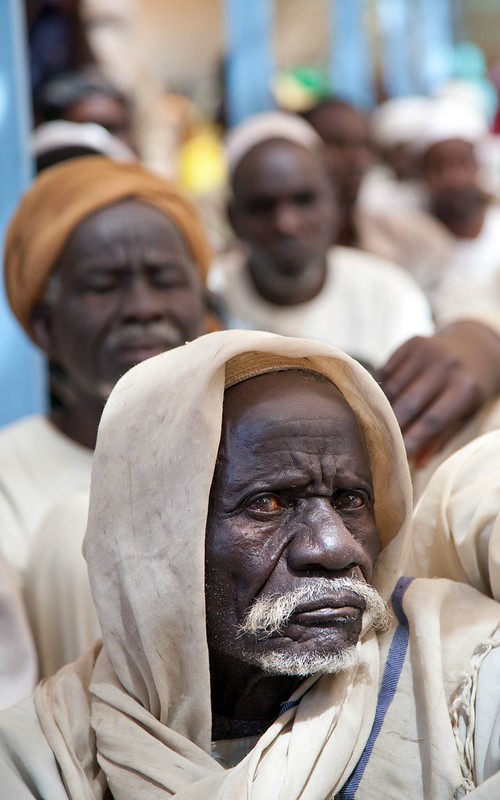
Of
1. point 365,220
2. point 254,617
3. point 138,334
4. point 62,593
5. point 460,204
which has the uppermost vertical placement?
point 254,617

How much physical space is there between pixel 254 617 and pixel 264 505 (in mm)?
209

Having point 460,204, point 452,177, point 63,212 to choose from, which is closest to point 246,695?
point 63,212

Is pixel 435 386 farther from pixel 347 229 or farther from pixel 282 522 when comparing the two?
pixel 347 229

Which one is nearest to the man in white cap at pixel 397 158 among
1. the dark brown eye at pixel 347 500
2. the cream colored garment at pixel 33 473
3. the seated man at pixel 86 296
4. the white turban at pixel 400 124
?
the white turban at pixel 400 124

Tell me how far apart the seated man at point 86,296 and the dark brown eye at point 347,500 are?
154cm

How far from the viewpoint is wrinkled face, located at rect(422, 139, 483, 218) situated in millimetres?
7914

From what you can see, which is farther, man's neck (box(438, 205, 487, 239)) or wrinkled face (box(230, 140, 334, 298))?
man's neck (box(438, 205, 487, 239))

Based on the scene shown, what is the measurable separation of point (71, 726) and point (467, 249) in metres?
5.81

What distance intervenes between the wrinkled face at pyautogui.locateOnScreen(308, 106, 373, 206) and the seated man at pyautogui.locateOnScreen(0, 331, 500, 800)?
4.90 meters

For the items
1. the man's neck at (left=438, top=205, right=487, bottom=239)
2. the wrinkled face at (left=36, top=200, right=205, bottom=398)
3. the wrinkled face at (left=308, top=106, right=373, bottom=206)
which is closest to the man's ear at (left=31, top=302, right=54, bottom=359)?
the wrinkled face at (left=36, top=200, right=205, bottom=398)

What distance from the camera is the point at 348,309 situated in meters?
5.36

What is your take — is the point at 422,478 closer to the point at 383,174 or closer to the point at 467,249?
the point at 467,249

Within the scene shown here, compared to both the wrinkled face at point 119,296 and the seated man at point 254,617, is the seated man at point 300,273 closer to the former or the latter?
the wrinkled face at point 119,296

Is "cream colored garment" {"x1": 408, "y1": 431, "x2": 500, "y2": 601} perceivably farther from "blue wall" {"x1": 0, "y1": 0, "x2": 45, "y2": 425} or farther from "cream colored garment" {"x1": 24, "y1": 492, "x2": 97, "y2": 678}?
"blue wall" {"x1": 0, "y1": 0, "x2": 45, "y2": 425}
